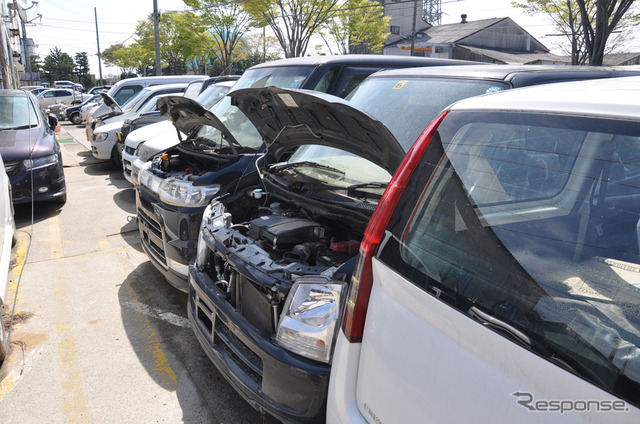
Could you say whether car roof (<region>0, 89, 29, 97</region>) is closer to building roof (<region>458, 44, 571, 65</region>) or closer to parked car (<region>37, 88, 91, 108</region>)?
parked car (<region>37, 88, 91, 108</region>)

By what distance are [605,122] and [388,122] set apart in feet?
8.08

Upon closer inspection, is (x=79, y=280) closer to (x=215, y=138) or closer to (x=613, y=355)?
(x=215, y=138)

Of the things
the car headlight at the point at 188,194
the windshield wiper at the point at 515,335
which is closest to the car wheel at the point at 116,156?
the car headlight at the point at 188,194

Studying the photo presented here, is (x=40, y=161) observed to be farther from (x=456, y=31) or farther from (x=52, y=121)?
(x=456, y=31)

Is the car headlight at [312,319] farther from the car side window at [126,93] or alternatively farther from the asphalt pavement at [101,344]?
the car side window at [126,93]

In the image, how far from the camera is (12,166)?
6766 millimetres

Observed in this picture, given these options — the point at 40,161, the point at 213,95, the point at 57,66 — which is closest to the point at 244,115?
the point at 213,95

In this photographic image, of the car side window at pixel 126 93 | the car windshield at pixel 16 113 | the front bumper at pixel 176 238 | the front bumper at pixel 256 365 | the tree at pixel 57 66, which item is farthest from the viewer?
the tree at pixel 57 66

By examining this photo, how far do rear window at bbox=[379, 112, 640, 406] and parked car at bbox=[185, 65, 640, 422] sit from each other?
2.35ft

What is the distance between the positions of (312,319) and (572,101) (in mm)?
1371

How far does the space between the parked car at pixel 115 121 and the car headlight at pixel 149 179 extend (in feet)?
18.2

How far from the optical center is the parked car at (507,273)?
118 cm

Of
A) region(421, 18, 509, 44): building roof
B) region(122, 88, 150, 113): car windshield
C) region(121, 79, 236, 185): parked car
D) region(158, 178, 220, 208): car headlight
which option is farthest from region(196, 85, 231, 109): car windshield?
region(421, 18, 509, 44): building roof

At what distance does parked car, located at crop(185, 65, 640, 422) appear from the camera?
220 centimetres
